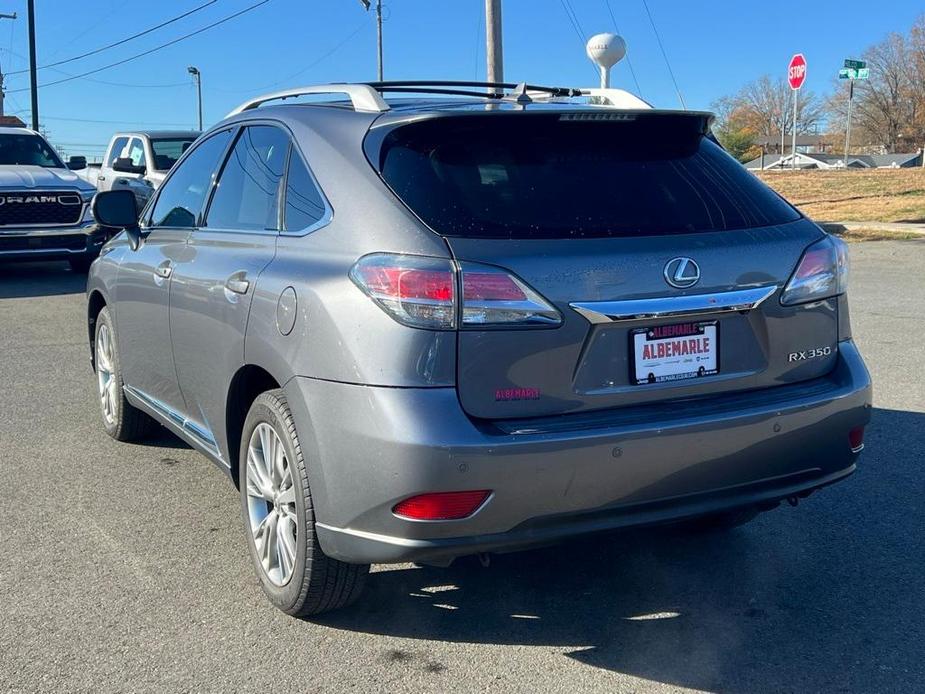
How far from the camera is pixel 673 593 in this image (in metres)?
3.80

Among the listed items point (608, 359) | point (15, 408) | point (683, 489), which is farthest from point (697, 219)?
point (15, 408)

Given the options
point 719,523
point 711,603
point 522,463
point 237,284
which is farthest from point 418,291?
point 719,523

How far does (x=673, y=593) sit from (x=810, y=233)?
138 centimetres

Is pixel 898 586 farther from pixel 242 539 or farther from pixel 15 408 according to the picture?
pixel 15 408

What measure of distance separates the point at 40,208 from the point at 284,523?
35.6 feet

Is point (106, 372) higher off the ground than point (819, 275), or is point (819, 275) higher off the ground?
point (819, 275)

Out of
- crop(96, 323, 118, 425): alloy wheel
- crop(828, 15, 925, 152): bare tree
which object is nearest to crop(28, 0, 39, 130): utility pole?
crop(96, 323, 118, 425): alloy wheel

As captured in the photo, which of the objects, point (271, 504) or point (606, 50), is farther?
point (606, 50)

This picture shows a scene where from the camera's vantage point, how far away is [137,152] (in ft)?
53.7

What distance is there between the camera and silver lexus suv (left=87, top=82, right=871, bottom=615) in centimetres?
300

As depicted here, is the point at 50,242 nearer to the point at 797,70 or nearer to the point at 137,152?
the point at 137,152

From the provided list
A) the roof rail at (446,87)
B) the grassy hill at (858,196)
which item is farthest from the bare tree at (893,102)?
the roof rail at (446,87)

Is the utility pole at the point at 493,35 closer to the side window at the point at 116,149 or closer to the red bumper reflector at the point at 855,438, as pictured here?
the side window at the point at 116,149

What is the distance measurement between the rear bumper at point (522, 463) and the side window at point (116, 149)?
15.2 m
